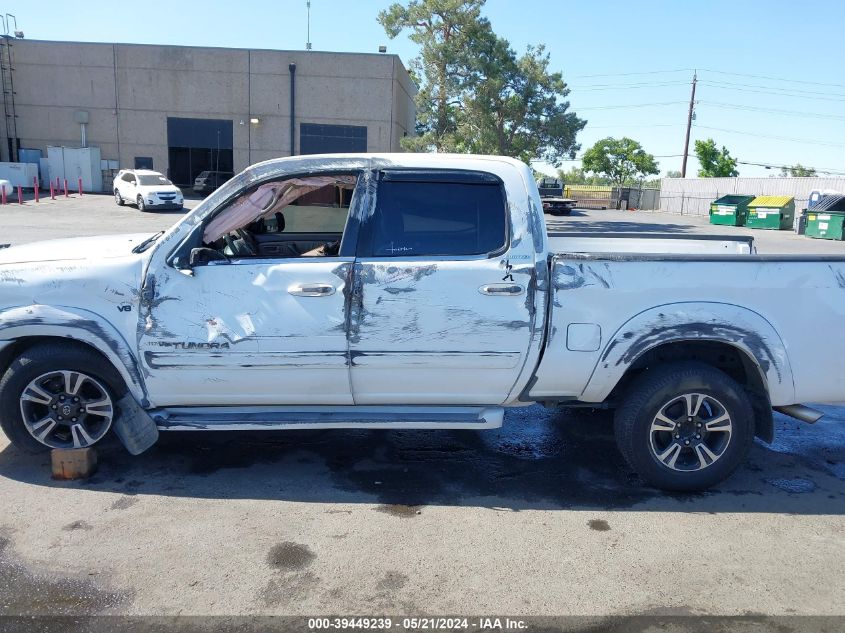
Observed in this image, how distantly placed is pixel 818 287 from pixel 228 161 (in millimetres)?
37691

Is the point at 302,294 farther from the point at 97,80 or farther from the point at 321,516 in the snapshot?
the point at 97,80

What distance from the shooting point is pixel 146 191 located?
28.0 m

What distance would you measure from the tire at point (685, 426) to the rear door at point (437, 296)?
32.5 inches

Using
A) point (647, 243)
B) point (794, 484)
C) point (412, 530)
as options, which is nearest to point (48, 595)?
point (412, 530)

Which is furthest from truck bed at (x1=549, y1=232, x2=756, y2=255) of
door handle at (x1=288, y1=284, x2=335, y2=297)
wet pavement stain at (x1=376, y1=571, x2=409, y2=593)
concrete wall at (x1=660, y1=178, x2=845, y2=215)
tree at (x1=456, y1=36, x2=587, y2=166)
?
concrete wall at (x1=660, y1=178, x2=845, y2=215)

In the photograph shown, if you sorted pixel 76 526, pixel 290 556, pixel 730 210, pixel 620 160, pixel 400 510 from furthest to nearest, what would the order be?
pixel 620 160 < pixel 730 210 < pixel 400 510 < pixel 76 526 < pixel 290 556

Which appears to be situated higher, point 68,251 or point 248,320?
point 68,251

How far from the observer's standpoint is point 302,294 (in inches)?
155

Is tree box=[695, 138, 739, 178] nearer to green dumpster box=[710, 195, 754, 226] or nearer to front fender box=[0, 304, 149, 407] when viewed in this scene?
green dumpster box=[710, 195, 754, 226]

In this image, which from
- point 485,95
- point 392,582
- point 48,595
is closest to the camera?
point 48,595

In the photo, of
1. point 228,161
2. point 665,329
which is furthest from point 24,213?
point 665,329

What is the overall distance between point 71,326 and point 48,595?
5.22 ft

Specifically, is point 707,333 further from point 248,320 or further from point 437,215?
point 248,320

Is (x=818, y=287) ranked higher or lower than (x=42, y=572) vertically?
higher
